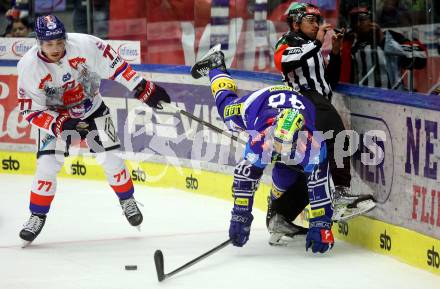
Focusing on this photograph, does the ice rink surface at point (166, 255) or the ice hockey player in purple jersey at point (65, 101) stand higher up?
the ice hockey player in purple jersey at point (65, 101)

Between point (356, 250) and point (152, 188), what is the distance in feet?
7.90

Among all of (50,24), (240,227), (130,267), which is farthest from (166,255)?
(50,24)

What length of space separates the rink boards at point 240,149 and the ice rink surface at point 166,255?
13 centimetres

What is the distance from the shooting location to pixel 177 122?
7.66 metres

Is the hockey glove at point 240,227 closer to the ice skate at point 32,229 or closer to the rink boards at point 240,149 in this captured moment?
the rink boards at point 240,149

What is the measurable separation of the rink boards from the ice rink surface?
13 cm

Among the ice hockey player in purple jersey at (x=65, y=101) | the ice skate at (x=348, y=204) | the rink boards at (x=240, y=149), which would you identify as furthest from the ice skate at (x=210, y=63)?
the ice skate at (x=348, y=204)

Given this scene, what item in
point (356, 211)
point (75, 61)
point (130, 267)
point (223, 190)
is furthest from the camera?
point (223, 190)

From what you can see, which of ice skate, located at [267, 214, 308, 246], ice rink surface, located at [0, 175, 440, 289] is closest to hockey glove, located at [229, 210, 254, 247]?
ice rink surface, located at [0, 175, 440, 289]

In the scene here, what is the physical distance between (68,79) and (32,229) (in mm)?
889

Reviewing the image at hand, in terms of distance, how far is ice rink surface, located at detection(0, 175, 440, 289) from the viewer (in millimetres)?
5082

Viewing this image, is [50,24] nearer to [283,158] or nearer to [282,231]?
[283,158]

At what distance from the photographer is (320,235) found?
5.48 meters

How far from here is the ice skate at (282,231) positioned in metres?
5.84
